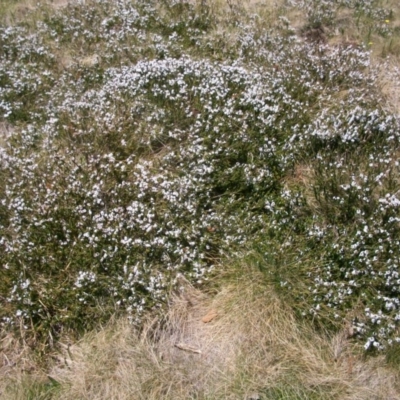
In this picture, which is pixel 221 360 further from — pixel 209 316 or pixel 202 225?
pixel 202 225

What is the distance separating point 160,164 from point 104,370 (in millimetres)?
2224

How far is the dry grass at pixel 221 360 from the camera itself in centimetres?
358

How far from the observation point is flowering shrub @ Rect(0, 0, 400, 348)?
4.05 m

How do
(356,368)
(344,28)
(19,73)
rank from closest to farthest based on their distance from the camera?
(356,368) → (19,73) → (344,28)

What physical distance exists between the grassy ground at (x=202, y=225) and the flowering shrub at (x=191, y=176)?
0.8 inches

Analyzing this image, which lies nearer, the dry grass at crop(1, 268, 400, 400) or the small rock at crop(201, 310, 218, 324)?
the dry grass at crop(1, 268, 400, 400)

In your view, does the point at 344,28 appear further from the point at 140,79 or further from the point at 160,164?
the point at 160,164

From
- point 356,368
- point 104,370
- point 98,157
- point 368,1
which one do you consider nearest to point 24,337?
point 104,370

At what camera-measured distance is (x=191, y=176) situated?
477 centimetres

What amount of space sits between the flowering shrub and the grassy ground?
0.8 inches

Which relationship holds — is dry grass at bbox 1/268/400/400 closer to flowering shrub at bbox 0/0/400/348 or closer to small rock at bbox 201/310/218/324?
small rock at bbox 201/310/218/324

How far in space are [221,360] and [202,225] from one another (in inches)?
49.0

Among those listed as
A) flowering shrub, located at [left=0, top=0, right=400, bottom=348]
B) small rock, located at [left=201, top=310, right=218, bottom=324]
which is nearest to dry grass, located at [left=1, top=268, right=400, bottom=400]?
small rock, located at [left=201, top=310, right=218, bottom=324]

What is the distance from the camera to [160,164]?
5.03 m
